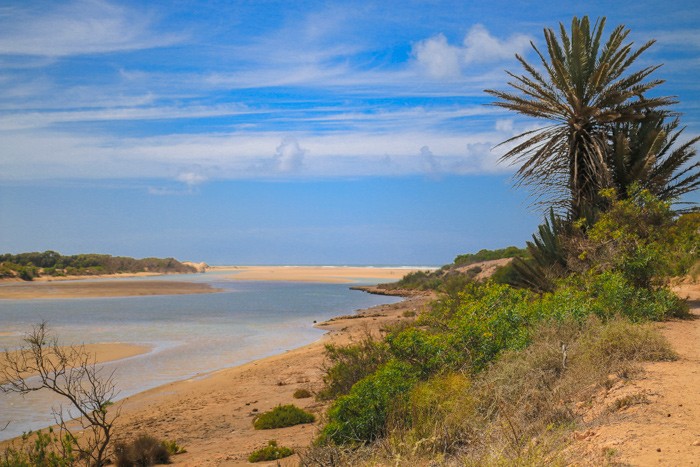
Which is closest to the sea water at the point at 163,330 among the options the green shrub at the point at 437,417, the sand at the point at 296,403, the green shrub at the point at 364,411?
the sand at the point at 296,403

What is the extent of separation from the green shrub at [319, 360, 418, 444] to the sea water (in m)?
7.02

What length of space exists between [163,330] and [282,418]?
17152 mm

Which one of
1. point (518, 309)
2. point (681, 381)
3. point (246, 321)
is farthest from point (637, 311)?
point (246, 321)

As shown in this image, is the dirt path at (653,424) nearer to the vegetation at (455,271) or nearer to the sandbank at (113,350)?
the sandbank at (113,350)

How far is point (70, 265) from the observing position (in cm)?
8675

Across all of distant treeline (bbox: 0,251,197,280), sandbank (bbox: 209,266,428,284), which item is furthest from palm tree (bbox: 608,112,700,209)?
distant treeline (bbox: 0,251,197,280)

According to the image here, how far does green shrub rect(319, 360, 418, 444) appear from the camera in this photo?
7.08m

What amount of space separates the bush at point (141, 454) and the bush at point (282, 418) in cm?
208

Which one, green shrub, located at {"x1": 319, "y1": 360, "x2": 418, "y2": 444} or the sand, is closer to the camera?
the sand

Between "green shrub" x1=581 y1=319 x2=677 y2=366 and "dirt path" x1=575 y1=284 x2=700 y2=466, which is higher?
"green shrub" x1=581 y1=319 x2=677 y2=366

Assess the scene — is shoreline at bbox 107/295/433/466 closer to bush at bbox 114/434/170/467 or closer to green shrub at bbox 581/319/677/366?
bush at bbox 114/434/170/467

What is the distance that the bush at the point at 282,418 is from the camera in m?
10.5

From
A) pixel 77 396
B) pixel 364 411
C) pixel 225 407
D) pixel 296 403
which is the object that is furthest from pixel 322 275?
pixel 364 411

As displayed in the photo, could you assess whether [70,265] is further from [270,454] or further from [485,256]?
[270,454]
